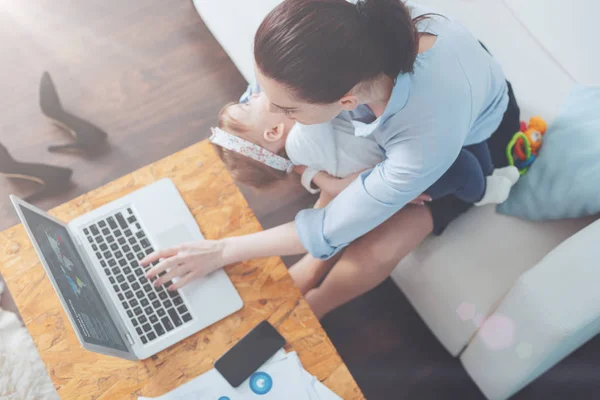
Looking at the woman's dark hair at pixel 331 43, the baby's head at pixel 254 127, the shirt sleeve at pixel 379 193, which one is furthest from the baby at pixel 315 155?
the woman's dark hair at pixel 331 43

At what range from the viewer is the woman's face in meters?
0.94

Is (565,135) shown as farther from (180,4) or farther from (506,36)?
(180,4)

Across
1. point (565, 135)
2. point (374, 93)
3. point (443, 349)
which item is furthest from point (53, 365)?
point (565, 135)

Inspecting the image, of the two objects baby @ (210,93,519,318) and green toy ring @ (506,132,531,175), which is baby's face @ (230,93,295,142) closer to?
baby @ (210,93,519,318)

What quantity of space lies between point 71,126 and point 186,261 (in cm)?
121

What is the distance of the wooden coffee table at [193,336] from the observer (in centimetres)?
112

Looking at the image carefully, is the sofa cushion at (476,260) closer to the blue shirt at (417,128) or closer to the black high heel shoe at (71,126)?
the blue shirt at (417,128)

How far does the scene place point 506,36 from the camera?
1543 mm

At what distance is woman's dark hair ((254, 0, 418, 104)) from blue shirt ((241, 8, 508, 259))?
109 mm

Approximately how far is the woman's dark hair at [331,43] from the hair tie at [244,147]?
0.42 metres

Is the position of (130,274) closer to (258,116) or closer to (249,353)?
(249,353)

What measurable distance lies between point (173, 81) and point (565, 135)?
1.50 m

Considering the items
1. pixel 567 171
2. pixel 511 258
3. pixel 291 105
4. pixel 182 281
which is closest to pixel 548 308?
pixel 511 258

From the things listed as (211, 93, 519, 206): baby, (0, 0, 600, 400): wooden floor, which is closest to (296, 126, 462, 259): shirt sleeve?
(211, 93, 519, 206): baby
